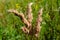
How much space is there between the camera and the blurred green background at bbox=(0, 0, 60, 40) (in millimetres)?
3404

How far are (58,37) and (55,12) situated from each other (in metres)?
0.45

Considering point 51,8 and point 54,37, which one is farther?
point 51,8

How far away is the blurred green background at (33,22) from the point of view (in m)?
3.40

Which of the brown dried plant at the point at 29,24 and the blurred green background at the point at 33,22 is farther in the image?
the blurred green background at the point at 33,22

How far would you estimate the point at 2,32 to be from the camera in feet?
11.3

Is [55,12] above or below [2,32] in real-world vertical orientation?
above

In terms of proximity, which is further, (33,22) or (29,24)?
(33,22)

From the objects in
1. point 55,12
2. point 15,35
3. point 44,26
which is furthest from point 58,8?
point 15,35

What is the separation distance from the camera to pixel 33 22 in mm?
3553

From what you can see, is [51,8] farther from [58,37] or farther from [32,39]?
[32,39]

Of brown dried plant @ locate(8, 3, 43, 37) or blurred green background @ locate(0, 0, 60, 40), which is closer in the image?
brown dried plant @ locate(8, 3, 43, 37)

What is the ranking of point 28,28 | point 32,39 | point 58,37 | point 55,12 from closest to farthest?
point 28,28
point 32,39
point 58,37
point 55,12

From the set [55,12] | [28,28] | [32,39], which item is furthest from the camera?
[55,12]

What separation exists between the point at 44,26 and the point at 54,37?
0.24 meters
